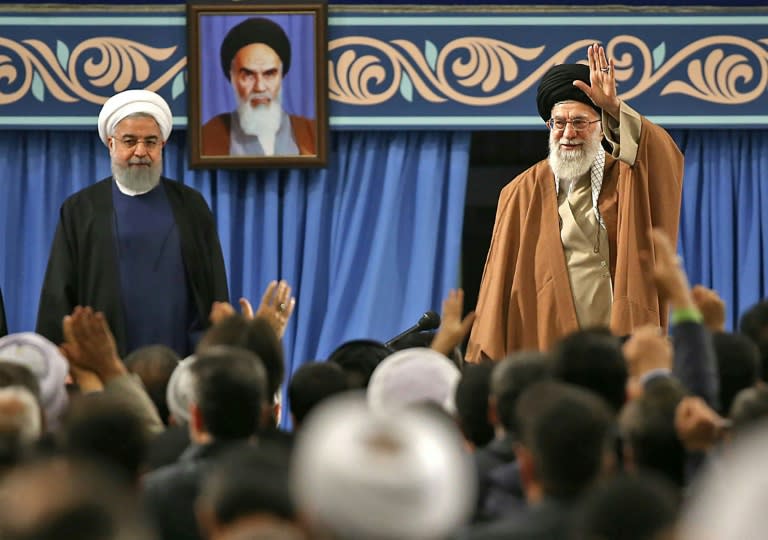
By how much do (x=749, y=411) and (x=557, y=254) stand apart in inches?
97.5

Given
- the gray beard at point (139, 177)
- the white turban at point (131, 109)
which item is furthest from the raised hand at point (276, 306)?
the white turban at point (131, 109)

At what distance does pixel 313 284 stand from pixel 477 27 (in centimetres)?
140

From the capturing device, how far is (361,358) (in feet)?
13.6

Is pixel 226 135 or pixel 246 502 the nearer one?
pixel 246 502

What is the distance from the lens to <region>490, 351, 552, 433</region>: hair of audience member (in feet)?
9.23

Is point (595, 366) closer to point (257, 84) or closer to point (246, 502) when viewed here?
point (246, 502)

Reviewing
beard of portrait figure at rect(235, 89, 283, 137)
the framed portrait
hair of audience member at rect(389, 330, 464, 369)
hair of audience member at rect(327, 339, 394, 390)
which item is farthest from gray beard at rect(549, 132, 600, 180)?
beard of portrait figure at rect(235, 89, 283, 137)

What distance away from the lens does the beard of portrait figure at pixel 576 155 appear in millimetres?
5023

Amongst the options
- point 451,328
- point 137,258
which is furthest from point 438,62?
point 451,328

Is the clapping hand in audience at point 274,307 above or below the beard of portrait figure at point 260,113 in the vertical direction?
below

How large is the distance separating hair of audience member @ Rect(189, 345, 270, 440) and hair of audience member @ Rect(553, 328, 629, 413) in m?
0.63

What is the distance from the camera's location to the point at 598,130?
16.7ft

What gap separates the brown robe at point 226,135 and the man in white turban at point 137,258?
114 cm

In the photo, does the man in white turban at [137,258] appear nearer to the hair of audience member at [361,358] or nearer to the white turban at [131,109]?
the white turban at [131,109]
